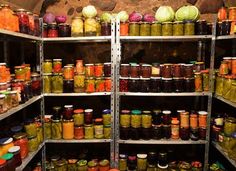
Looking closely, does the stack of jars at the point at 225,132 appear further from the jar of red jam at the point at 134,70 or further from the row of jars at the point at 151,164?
the jar of red jam at the point at 134,70

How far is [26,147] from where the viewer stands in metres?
2.15

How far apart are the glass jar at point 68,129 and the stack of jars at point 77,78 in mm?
311

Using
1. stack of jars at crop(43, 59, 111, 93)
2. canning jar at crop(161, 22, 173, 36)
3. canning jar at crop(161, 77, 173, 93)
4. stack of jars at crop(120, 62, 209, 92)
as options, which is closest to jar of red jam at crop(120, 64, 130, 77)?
stack of jars at crop(120, 62, 209, 92)

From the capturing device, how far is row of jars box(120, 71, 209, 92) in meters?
2.55

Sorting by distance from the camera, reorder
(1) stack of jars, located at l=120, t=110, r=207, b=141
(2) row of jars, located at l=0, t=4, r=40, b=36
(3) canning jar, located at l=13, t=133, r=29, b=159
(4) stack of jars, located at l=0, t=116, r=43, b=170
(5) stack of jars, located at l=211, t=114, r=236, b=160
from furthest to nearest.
Result: 1. (1) stack of jars, located at l=120, t=110, r=207, b=141
2. (5) stack of jars, located at l=211, t=114, r=236, b=160
3. (3) canning jar, located at l=13, t=133, r=29, b=159
4. (2) row of jars, located at l=0, t=4, r=40, b=36
5. (4) stack of jars, located at l=0, t=116, r=43, b=170

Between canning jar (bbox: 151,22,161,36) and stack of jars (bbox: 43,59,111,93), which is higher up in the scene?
canning jar (bbox: 151,22,161,36)

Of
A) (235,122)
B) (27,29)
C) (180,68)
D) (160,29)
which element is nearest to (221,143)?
(235,122)

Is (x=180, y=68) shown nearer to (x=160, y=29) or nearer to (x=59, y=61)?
(x=160, y=29)

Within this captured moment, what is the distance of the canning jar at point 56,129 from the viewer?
262 cm

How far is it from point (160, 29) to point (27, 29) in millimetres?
1235

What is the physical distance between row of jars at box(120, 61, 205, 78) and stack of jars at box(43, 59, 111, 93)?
0.19 m

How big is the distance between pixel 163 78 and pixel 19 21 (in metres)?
1.40

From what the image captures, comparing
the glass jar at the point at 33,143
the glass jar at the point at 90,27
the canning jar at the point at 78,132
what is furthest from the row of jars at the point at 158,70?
the glass jar at the point at 33,143

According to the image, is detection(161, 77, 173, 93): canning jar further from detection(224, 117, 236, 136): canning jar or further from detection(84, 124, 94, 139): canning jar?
detection(84, 124, 94, 139): canning jar
